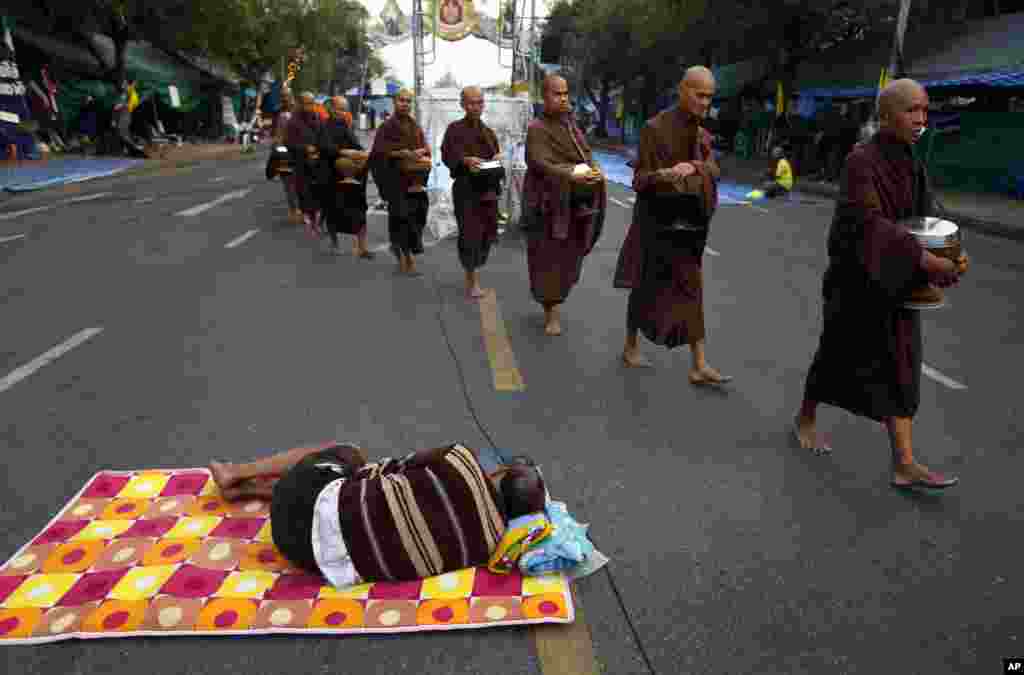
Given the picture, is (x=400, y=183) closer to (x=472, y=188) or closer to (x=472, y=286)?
(x=472, y=188)

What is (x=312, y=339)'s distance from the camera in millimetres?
5965

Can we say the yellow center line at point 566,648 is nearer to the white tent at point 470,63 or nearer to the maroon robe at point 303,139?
the maroon robe at point 303,139

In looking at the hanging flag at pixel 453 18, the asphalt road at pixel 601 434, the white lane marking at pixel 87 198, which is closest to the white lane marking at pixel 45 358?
the asphalt road at pixel 601 434

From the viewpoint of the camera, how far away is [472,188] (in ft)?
24.2

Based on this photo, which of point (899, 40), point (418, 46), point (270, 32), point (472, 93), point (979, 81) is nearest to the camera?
point (472, 93)

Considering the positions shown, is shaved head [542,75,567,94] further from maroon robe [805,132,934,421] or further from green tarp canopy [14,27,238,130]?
green tarp canopy [14,27,238,130]

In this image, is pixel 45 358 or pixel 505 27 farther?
pixel 505 27

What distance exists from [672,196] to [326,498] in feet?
9.65

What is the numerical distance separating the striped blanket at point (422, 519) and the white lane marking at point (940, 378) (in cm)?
386

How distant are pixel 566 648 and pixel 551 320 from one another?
3980mm

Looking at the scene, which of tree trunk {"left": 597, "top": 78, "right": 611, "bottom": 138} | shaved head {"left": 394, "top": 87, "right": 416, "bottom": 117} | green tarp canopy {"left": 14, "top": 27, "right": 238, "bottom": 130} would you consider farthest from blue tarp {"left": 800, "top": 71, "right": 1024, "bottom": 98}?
tree trunk {"left": 597, "top": 78, "right": 611, "bottom": 138}

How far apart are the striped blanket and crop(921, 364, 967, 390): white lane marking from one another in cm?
386

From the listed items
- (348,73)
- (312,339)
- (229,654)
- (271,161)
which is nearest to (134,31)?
(271,161)

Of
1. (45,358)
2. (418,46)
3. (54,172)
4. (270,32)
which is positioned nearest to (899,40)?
(418,46)
